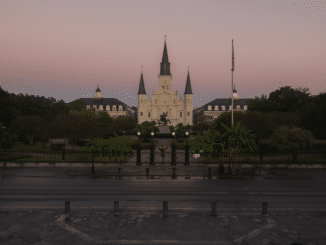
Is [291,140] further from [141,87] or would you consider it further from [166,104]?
[141,87]

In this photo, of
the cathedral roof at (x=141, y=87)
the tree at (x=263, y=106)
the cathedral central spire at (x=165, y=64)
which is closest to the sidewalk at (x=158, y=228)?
the tree at (x=263, y=106)

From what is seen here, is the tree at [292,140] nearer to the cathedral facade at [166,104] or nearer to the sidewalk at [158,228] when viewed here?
the sidewalk at [158,228]

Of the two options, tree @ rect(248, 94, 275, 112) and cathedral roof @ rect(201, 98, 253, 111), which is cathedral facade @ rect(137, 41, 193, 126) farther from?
tree @ rect(248, 94, 275, 112)

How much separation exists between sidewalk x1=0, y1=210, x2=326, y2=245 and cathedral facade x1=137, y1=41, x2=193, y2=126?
114 metres

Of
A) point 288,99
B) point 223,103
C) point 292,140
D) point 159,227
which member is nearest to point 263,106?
point 288,99

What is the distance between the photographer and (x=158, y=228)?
32.2 ft

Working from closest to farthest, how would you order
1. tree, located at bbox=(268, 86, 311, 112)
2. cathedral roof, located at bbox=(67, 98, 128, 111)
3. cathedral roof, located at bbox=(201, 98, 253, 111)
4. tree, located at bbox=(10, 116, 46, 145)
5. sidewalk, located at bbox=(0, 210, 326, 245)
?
sidewalk, located at bbox=(0, 210, 326, 245) < tree, located at bbox=(10, 116, 46, 145) < tree, located at bbox=(268, 86, 311, 112) < cathedral roof, located at bbox=(201, 98, 253, 111) < cathedral roof, located at bbox=(67, 98, 128, 111)

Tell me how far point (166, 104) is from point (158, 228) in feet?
390

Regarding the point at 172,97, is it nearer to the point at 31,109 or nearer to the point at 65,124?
the point at 31,109

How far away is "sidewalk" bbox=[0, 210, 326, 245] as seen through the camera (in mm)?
8844

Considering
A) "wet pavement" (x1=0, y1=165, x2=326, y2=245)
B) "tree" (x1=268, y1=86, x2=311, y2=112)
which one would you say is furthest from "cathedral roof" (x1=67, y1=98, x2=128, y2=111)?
"wet pavement" (x1=0, y1=165, x2=326, y2=245)

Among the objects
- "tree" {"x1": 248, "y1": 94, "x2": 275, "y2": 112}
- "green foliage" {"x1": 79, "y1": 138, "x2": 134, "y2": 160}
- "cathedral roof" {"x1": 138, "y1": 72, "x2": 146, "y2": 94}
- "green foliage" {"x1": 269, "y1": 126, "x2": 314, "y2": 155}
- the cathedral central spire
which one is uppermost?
the cathedral central spire

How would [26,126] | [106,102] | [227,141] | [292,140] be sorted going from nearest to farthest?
[227,141], [292,140], [26,126], [106,102]

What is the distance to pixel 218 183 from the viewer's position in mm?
18078
